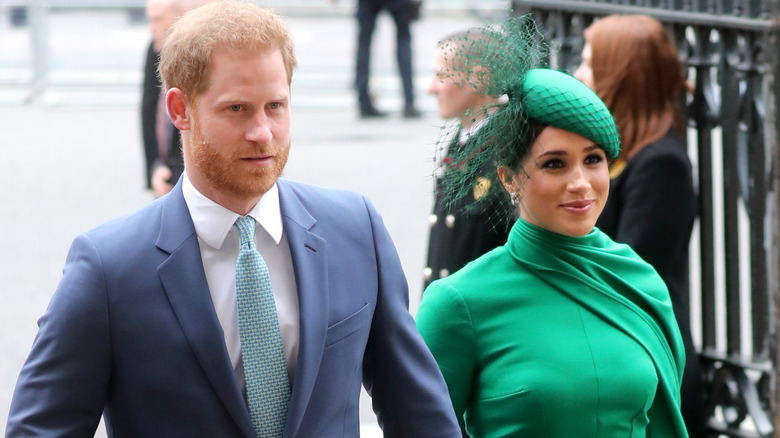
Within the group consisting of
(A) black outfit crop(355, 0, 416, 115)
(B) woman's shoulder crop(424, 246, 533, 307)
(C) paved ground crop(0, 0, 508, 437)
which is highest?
(B) woman's shoulder crop(424, 246, 533, 307)

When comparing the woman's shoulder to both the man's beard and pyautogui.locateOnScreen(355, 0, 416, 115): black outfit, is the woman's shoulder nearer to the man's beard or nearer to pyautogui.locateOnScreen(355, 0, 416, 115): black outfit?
the man's beard

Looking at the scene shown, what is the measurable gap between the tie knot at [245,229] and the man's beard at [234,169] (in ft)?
0.17

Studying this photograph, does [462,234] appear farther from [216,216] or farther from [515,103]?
[216,216]

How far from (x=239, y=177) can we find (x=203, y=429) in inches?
18.2

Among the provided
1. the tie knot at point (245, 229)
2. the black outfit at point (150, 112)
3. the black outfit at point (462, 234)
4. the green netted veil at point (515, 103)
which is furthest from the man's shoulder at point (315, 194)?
the black outfit at point (150, 112)

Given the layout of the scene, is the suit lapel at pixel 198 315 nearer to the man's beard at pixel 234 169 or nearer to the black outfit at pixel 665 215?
the man's beard at pixel 234 169

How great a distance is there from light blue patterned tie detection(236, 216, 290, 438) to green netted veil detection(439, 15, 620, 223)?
74 centimetres

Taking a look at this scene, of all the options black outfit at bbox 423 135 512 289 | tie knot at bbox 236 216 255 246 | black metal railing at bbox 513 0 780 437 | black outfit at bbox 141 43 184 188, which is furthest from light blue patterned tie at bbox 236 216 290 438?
black outfit at bbox 141 43 184 188

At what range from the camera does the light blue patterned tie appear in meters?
2.33

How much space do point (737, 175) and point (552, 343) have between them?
1908 millimetres

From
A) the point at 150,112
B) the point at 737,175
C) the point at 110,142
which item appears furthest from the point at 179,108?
the point at 110,142

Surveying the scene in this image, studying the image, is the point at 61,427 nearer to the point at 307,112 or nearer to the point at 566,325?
the point at 566,325

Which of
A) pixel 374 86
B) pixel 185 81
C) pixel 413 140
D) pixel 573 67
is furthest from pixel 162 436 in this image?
pixel 374 86

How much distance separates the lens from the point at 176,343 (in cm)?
229
